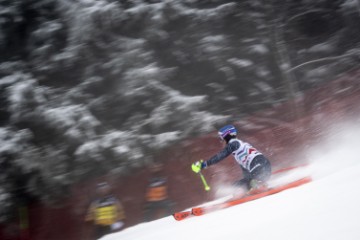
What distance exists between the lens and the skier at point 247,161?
19.4 ft

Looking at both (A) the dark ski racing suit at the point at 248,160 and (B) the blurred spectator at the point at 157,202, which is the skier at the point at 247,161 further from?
(B) the blurred spectator at the point at 157,202

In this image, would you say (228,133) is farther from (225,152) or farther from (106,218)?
(106,218)

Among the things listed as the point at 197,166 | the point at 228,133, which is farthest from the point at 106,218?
the point at 228,133

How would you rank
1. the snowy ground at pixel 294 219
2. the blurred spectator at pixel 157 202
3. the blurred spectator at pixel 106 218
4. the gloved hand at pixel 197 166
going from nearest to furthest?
the snowy ground at pixel 294 219, the gloved hand at pixel 197 166, the blurred spectator at pixel 106 218, the blurred spectator at pixel 157 202

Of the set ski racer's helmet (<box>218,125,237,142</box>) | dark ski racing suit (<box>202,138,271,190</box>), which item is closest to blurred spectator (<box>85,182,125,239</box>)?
dark ski racing suit (<box>202,138,271,190</box>)

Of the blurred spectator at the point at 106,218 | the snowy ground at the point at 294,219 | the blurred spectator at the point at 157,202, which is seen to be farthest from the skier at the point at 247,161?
the blurred spectator at the point at 106,218

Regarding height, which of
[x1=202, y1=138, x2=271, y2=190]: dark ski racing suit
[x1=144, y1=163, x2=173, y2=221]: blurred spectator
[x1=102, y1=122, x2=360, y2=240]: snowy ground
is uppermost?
[x1=144, y1=163, x2=173, y2=221]: blurred spectator

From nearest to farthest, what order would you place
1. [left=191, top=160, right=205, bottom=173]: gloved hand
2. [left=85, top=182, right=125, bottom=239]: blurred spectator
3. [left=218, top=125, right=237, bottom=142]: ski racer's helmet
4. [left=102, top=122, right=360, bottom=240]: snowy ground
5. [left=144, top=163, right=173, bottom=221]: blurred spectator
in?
[left=102, top=122, right=360, bottom=240]: snowy ground → [left=191, top=160, right=205, bottom=173]: gloved hand → [left=218, top=125, right=237, bottom=142]: ski racer's helmet → [left=85, top=182, right=125, bottom=239]: blurred spectator → [left=144, top=163, right=173, bottom=221]: blurred spectator

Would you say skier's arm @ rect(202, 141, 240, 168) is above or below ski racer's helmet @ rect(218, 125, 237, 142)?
below

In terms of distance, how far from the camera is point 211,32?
9094mm

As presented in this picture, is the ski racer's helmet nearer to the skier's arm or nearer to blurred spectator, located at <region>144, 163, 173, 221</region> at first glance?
the skier's arm

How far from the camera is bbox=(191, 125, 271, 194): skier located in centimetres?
590

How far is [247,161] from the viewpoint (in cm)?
600

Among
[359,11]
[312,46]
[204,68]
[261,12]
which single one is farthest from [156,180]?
[359,11]
